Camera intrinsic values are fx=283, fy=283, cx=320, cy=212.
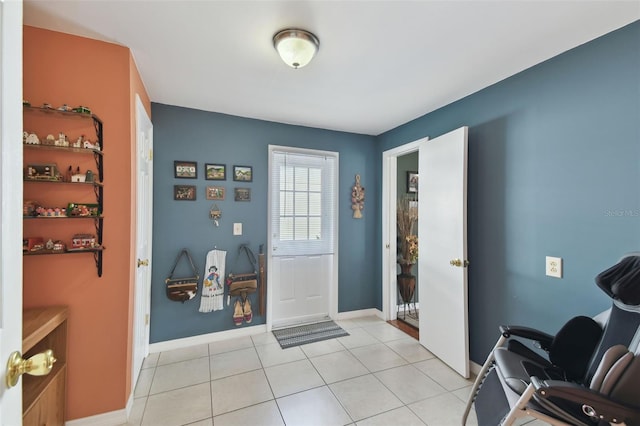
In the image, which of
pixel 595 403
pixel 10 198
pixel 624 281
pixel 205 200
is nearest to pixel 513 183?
pixel 624 281

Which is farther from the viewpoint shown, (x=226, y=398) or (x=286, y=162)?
(x=286, y=162)

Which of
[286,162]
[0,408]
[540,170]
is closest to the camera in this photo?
[0,408]

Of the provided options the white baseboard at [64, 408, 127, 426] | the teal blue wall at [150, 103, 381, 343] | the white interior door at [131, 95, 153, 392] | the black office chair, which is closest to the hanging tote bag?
the teal blue wall at [150, 103, 381, 343]

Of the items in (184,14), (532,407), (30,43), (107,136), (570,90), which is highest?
(184,14)

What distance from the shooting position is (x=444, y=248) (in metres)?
2.56

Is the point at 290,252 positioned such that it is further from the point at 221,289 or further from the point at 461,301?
the point at 461,301

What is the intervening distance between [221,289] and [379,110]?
2453 mm

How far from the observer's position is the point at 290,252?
340 centimetres

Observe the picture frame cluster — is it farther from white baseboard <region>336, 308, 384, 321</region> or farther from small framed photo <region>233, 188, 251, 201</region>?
white baseboard <region>336, 308, 384, 321</region>

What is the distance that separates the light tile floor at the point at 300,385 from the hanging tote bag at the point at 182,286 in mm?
548

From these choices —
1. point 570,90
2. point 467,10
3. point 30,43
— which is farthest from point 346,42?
point 30,43

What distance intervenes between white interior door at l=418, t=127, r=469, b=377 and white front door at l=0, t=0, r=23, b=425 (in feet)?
8.32

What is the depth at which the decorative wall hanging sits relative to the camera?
3.66 meters

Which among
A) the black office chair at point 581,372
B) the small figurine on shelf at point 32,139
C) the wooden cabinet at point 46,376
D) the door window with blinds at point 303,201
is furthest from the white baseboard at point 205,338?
the black office chair at point 581,372
